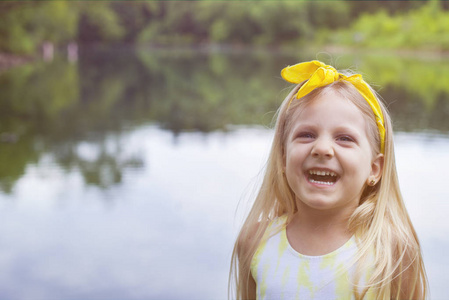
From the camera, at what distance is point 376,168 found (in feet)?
4.22

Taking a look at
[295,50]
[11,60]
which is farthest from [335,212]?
[295,50]

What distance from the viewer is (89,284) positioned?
3783mm

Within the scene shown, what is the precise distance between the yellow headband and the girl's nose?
110 mm

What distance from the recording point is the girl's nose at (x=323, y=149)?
1.15 m

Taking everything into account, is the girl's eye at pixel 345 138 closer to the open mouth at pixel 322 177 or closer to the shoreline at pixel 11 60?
the open mouth at pixel 322 177

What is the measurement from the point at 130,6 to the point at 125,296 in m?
54.1

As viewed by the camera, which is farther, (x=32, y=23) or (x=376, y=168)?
(x=32, y=23)

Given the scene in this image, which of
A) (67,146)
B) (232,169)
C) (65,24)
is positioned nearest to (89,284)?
(232,169)

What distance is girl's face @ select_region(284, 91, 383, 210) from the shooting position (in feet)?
3.85

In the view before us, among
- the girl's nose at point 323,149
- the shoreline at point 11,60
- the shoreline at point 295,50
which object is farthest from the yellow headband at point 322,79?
the shoreline at point 11,60

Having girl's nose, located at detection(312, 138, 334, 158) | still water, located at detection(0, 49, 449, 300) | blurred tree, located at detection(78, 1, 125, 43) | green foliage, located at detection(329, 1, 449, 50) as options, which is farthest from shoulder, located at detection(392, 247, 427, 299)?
A: blurred tree, located at detection(78, 1, 125, 43)

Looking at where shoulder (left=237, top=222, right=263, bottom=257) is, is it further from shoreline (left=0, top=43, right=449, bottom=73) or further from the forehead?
shoreline (left=0, top=43, right=449, bottom=73)

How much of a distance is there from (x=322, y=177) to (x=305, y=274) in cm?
18

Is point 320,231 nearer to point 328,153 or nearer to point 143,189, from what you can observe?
point 328,153
